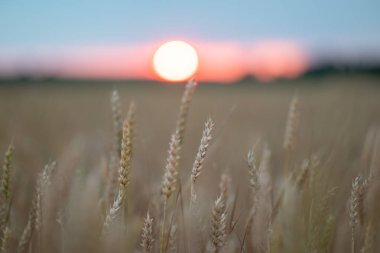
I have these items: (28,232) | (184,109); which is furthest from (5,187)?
(184,109)

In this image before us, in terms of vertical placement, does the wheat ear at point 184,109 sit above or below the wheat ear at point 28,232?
above

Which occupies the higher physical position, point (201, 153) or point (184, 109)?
point (184, 109)

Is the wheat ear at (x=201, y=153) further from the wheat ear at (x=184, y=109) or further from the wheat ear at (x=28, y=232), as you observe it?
the wheat ear at (x=28, y=232)

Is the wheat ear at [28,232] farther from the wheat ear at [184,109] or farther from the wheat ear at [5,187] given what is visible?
the wheat ear at [184,109]

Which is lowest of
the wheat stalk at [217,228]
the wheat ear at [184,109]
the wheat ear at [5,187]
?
the wheat stalk at [217,228]

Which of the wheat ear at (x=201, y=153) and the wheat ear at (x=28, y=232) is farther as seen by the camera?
the wheat ear at (x=28, y=232)

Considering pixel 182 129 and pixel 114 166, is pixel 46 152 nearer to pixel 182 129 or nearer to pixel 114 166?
pixel 114 166

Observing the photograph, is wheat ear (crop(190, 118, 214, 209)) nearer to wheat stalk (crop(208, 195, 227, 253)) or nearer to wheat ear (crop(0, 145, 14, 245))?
wheat stalk (crop(208, 195, 227, 253))

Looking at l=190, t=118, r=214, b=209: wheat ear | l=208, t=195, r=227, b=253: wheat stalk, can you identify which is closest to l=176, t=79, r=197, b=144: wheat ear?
l=190, t=118, r=214, b=209: wheat ear

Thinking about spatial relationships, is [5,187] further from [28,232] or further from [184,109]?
[184,109]

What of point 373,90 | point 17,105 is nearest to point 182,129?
point 17,105

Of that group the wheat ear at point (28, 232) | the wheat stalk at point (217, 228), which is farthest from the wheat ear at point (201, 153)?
the wheat ear at point (28, 232)

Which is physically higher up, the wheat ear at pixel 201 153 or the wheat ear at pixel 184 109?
the wheat ear at pixel 184 109

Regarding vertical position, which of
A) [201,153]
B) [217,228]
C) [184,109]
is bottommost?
[217,228]
